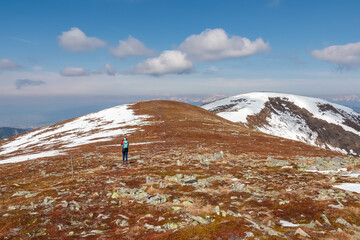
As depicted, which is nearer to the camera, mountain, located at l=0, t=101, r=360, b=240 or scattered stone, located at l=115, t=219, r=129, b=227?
mountain, located at l=0, t=101, r=360, b=240

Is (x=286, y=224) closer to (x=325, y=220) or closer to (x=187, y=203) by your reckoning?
(x=325, y=220)

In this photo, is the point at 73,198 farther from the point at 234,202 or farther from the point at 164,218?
the point at 234,202

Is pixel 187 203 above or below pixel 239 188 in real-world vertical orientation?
above

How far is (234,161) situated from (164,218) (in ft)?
63.0

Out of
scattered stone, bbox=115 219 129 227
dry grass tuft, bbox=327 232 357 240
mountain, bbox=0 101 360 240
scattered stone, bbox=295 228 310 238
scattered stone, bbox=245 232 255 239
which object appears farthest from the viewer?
scattered stone, bbox=115 219 129 227

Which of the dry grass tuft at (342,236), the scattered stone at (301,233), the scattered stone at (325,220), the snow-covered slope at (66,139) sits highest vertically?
the scattered stone at (301,233)

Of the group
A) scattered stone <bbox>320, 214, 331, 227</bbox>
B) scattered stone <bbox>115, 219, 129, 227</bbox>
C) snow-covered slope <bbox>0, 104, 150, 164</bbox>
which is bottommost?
snow-covered slope <bbox>0, 104, 150, 164</bbox>

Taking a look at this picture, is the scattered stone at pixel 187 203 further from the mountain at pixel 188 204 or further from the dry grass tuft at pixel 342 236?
the dry grass tuft at pixel 342 236

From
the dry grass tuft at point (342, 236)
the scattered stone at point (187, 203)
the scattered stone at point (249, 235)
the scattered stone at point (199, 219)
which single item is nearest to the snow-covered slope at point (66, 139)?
the scattered stone at point (187, 203)

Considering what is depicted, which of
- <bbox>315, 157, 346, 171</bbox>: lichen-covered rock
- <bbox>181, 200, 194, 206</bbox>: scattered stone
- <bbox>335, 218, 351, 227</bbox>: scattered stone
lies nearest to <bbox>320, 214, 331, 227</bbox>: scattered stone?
<bbox>335, 218, 351, 227</bbox>: scattered stone

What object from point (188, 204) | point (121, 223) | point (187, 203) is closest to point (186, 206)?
point (188, 204)

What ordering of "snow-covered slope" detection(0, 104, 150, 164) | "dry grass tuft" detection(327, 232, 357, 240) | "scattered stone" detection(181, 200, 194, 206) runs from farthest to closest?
"snow-covered slope" detection(0, 104, 150, 164) → "scattered stone" detection(181, 200, 194, 206) → "dry grass tuft" detection(327, 232, 357, 240)

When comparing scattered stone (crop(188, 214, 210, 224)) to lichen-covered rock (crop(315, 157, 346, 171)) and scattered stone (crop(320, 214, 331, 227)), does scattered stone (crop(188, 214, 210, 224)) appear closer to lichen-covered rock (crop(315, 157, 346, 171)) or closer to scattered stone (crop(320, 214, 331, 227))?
scattered stone (crop(320, 214, 331, 227))

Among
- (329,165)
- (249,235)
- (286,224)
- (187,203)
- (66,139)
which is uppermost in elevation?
(249,235)
